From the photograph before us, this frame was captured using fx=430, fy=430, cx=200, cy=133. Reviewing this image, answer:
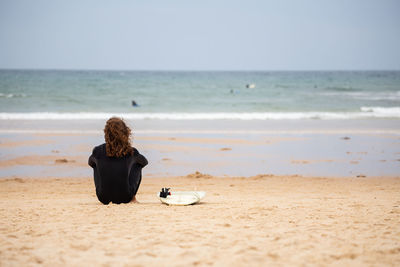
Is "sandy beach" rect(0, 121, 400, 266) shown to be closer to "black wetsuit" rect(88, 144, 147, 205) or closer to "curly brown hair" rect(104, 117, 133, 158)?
"black wetsuit" rect(88, 144, 147, 205)

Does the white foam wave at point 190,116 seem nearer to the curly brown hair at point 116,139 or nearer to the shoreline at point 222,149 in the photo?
the shoreline at point 222,149

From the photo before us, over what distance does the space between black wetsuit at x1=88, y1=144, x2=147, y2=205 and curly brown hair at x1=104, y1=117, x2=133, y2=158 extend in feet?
0.25

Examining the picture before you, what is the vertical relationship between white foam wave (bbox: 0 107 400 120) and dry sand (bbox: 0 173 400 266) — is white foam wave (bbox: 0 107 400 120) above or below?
above

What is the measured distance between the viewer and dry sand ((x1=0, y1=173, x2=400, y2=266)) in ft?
12.3

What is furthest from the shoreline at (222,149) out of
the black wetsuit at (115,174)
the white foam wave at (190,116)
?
the black wetsuit at (115,174)

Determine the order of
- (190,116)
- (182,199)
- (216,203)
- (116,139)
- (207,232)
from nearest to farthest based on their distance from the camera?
(207,232)
(116,139)
(182,199)
(216,203)
(190,116)

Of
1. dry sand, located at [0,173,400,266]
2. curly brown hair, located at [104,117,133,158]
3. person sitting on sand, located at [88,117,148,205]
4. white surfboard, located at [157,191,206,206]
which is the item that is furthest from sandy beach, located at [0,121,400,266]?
curly brown hair, located at [104,117,133,158]

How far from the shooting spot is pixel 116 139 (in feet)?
18.3

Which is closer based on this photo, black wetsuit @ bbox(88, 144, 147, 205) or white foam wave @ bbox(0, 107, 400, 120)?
black wetsuit @ bbox(88, 144, 147, 205)

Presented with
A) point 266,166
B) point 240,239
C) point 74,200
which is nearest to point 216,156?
point 266,166

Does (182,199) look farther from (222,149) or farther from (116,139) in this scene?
(222,149)

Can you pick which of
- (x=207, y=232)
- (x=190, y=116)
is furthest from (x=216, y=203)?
(x=190, y=116)

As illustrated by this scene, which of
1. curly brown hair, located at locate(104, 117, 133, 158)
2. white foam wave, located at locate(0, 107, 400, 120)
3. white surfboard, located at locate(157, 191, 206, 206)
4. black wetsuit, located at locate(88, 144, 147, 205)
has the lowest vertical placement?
white surfboard, located at locate(157, 191, 206, 206)

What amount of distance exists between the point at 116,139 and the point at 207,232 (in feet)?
6.10
